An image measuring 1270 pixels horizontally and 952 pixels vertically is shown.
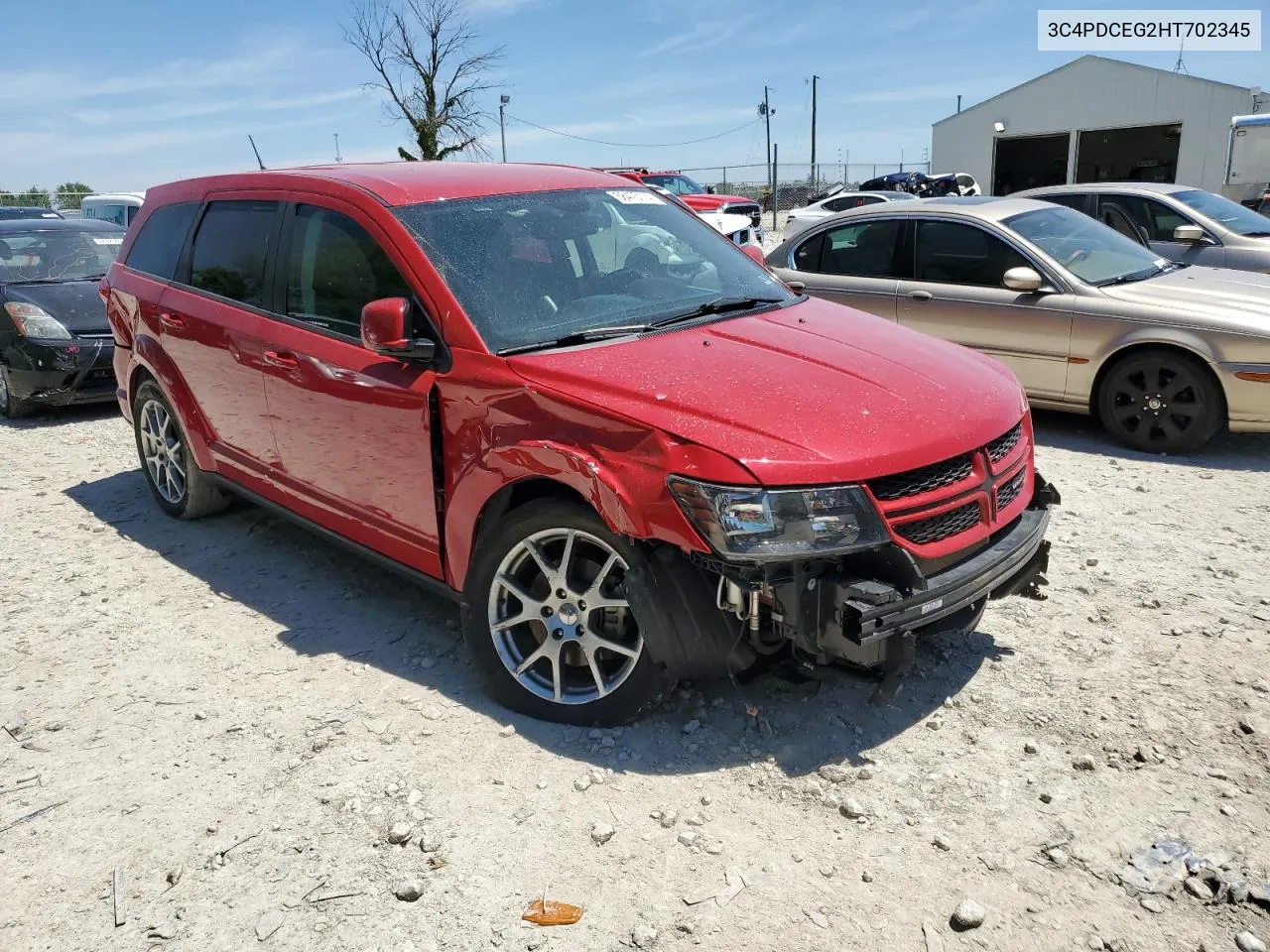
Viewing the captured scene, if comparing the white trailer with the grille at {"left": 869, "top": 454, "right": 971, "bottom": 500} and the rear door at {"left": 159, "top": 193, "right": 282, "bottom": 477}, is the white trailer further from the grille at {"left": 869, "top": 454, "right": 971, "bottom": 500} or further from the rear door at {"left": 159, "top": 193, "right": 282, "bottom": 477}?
the rear door at {"left": 159, "top": 193, "right": 282, "bottom": 477}

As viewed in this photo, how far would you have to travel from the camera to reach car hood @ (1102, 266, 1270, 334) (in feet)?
19.5

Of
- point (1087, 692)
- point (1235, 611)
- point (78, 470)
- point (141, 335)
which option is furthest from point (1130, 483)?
point (78, 470)

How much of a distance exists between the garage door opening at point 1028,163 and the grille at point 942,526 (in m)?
33.0

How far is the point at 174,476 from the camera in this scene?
5.41 meters

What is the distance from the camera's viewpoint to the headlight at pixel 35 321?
795 centimetres

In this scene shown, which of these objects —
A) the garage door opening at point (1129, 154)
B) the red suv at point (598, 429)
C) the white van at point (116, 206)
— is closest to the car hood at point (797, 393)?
the red suv at point (598, 429)

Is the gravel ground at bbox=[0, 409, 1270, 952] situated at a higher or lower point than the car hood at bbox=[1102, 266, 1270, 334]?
lower

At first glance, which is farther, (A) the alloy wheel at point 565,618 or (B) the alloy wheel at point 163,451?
(B) the alloy wheel at point 163,451

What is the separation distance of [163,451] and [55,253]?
15.8 feet

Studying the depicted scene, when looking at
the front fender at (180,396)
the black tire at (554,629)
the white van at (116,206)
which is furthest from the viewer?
the white van at (116,206)

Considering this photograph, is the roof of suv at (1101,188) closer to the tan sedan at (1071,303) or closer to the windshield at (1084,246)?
the windshield at (1084,246)

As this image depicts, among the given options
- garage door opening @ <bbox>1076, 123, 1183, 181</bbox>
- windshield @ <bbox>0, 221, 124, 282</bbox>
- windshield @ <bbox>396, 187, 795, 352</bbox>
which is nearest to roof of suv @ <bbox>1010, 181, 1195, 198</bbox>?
windshield @ <bbox>396, 187, 795, 352</bbox>

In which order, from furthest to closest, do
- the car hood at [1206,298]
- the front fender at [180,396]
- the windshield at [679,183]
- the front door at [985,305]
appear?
the windshield at [679,183] → the front door at [985,305] → the car hood at [1206,298] → the front fender at [180,396]

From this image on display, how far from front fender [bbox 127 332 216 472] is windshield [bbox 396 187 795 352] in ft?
6.66
